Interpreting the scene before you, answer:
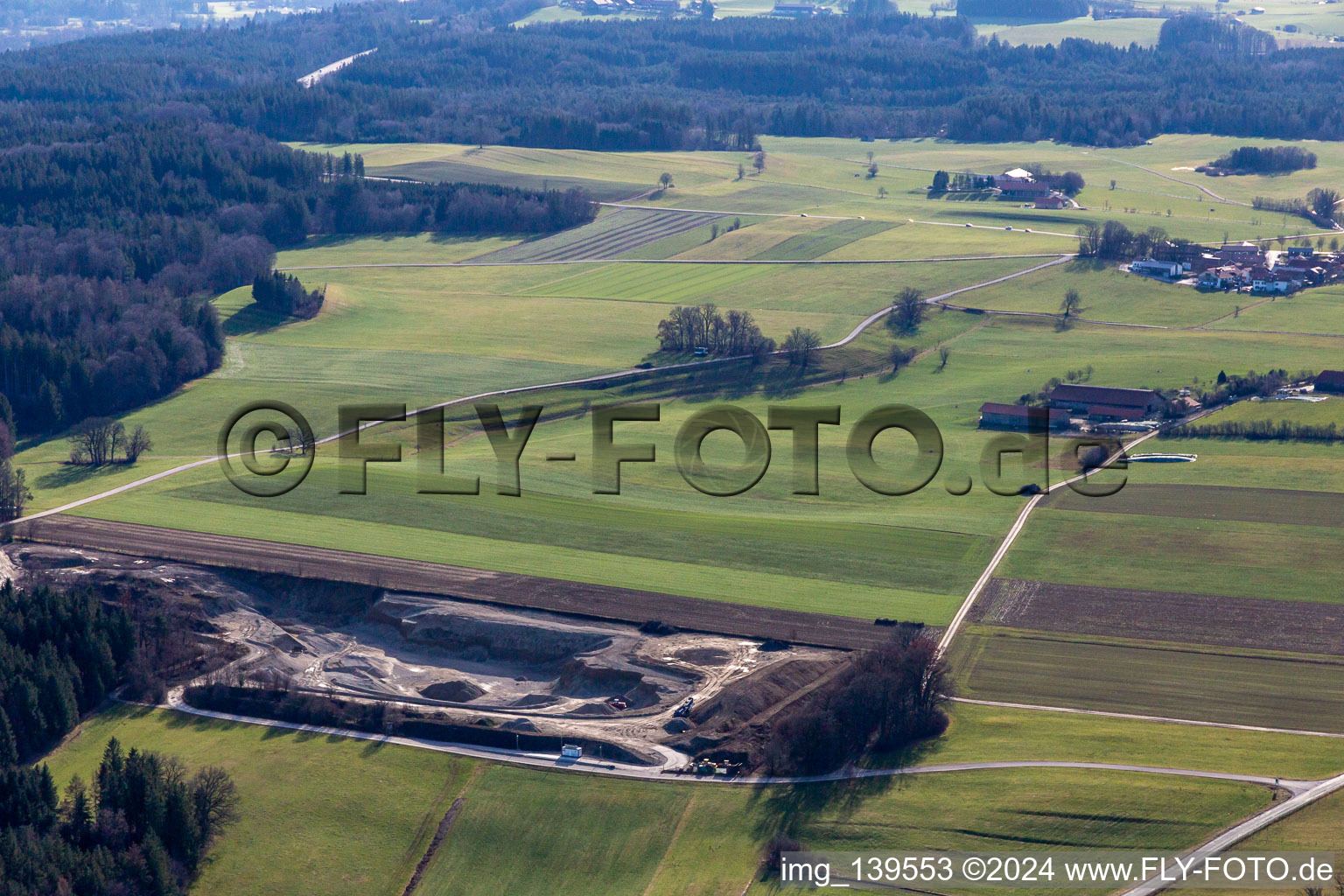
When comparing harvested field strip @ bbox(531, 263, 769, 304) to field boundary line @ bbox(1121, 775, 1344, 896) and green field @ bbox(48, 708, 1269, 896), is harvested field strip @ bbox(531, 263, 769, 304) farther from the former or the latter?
field boundary line @ bbox(1121, 775, 1344, 896)

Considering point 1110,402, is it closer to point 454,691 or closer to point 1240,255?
point 1240,255

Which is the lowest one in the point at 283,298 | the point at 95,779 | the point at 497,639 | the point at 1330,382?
the point at 95,779

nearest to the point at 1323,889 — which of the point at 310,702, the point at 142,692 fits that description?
the point at 310,702

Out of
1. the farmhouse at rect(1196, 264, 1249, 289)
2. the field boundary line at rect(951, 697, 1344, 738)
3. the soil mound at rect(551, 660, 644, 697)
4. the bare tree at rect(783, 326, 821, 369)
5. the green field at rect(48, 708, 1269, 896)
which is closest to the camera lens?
the green field at rect(48, 708, 1269, 896)

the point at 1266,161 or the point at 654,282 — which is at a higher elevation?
the point at 1266,161

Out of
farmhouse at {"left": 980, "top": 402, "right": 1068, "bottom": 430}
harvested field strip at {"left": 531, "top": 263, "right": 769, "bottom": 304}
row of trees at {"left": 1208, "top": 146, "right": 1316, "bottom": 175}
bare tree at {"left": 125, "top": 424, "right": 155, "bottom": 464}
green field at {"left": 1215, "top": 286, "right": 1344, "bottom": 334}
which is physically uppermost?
row of trees at {"left": 1208, "top": 146, "right": 1316, "bottom": 175}

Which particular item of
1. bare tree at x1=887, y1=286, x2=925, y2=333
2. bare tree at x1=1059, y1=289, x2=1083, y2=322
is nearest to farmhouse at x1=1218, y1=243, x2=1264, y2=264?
bare tree at x1=1059, y1=289, x2=1083, y2=322

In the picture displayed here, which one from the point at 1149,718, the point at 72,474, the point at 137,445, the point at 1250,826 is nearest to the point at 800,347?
the point at 137,445

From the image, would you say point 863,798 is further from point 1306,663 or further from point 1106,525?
point 1106,525
